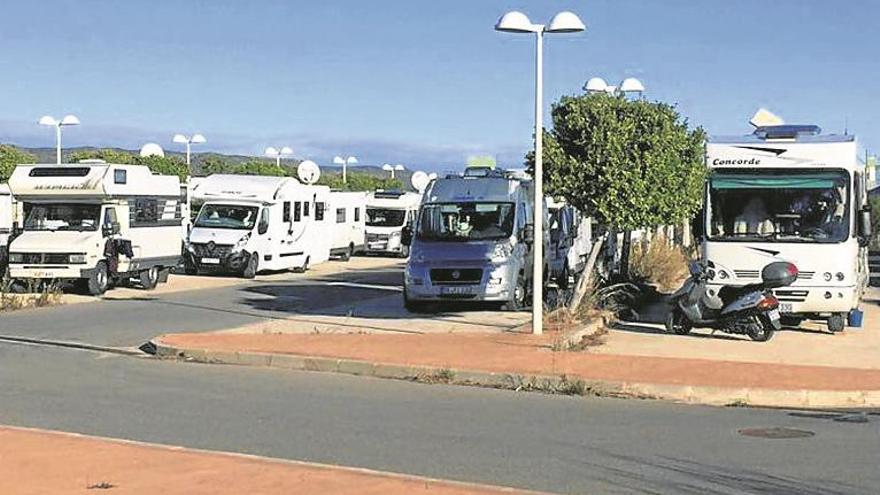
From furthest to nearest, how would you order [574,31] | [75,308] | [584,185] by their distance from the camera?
[75,308] → [584,185] → [574,31]

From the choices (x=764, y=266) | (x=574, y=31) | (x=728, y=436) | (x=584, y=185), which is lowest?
(x=728, y=436)

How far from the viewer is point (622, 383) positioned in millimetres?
14000

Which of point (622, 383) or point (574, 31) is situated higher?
point (574, 31)

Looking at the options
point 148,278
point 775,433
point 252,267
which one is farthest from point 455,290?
point 252,267

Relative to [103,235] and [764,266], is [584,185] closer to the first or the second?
[764,266]

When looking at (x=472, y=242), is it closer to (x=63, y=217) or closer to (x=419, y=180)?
(x=63, y=217)

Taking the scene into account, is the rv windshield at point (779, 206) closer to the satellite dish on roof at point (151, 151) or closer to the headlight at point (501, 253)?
the headlight at point (501, 253)

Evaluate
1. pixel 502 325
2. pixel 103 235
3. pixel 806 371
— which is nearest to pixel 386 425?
pixel 806 371

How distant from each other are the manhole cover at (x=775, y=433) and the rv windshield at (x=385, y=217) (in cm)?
4153

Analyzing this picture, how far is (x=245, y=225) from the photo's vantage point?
3606cm

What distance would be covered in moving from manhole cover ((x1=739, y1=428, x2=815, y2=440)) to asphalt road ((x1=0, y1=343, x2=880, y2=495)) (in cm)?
16

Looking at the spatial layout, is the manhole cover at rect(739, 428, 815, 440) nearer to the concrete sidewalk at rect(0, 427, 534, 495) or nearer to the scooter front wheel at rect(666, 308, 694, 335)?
the concrete sidewalk at rect(0, 427, 534, 495)

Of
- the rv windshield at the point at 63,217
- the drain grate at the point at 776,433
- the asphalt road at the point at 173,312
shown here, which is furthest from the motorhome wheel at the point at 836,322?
the rv windshield at the point at 63,217

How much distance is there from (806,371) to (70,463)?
943cm
